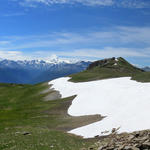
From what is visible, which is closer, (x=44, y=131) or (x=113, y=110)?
(x=44, y=131)

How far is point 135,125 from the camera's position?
37.3 metres

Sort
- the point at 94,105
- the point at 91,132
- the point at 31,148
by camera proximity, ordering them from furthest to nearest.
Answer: the point at 94,105 < the point at 91,132 < the point at 31,148

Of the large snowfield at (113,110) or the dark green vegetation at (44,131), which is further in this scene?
the large snowfield at (113,110)

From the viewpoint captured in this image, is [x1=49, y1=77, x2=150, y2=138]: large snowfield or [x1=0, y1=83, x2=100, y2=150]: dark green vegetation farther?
[x1=49, y1=77, x2=150, y2=138]: large snowfield

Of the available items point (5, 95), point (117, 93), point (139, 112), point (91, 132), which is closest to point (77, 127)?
point (91, 132)

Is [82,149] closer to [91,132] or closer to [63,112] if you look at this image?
[91,132]

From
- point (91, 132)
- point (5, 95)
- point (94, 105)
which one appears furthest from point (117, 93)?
point (5, 95)

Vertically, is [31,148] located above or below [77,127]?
above

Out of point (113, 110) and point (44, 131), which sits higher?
point (113, 110)

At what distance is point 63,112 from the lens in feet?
216

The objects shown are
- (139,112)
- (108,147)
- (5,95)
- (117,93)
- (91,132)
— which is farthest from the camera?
(5,95)

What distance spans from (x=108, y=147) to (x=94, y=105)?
4225 cm

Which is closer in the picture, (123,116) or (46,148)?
(46,148)

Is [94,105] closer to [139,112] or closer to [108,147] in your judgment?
[139,112]
